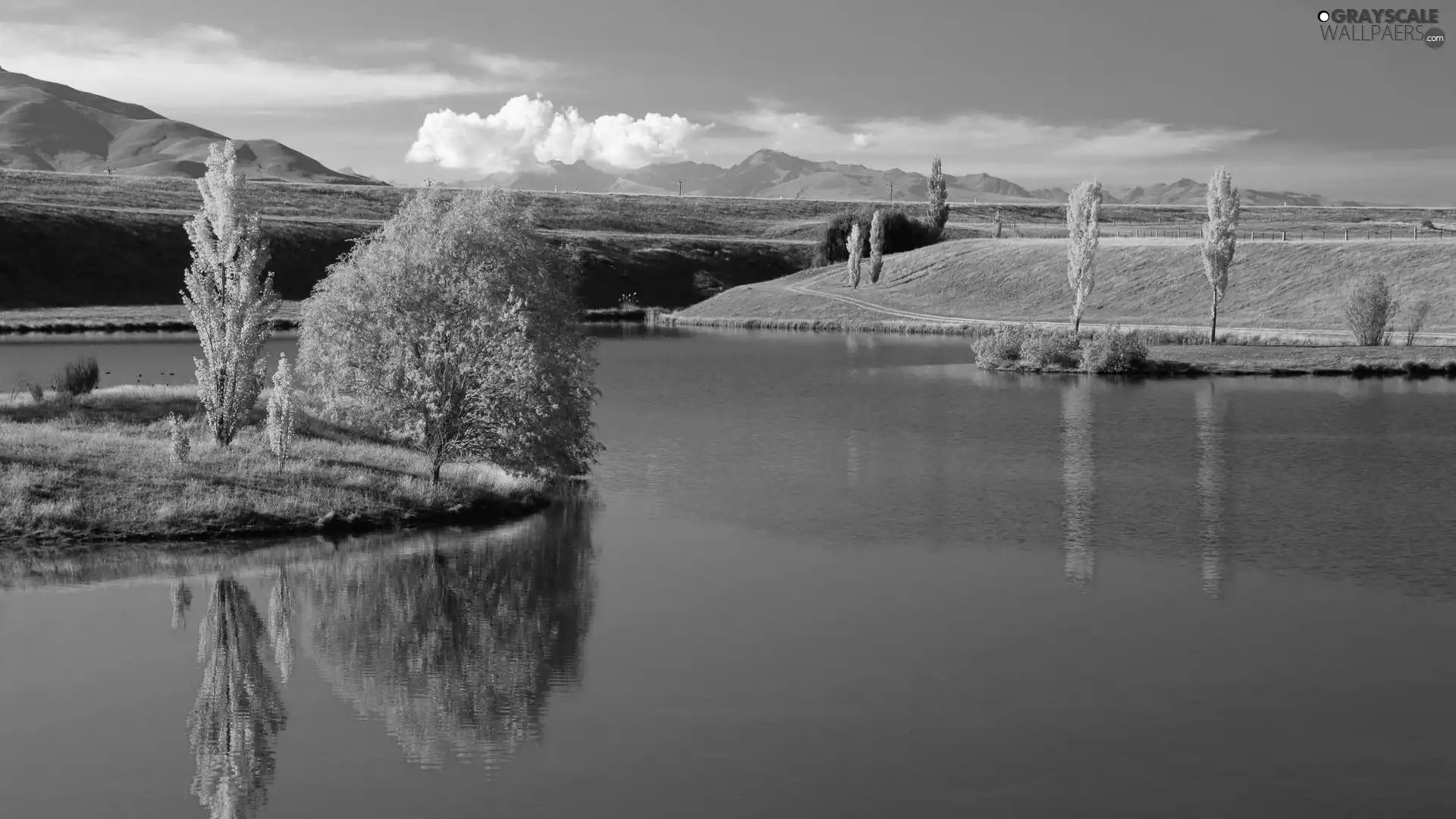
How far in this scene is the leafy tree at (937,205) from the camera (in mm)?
152750

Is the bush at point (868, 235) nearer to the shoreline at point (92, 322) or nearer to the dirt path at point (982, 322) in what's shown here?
the dirt path at point (982, 322)

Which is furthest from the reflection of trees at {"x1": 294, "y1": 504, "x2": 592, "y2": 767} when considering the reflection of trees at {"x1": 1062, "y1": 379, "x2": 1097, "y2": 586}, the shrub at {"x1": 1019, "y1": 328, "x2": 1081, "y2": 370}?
the shrub at {"x1": 1019, "y1": 328, "x2": 1081, "y2": 370}

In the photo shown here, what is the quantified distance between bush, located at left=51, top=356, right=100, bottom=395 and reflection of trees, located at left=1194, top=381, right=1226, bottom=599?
35.5 meters

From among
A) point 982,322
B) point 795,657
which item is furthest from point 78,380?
point 982,322

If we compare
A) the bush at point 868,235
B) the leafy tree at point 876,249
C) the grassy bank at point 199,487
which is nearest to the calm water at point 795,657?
the grassy bank at point 199,487

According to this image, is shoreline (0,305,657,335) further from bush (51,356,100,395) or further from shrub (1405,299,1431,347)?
shrub (1405,299,1431,347)

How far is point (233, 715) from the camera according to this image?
2059 centimetres

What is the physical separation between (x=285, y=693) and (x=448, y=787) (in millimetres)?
5372

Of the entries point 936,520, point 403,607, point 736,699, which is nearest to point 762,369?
point 936,520

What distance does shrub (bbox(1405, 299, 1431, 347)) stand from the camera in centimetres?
7488

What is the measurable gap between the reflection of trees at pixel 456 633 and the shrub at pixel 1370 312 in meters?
58.8

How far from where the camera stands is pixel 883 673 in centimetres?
2234

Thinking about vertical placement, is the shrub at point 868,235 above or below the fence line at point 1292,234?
above

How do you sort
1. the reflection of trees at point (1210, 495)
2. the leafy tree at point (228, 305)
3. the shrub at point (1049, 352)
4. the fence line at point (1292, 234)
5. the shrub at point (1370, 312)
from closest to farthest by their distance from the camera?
the reflection of trees at point (1210, 495) → the leafy tree at point (228, 305) → the shrub at point (1370, 312) → the shrub at point (1049, 352) → the fence line at point (1292, 234)
